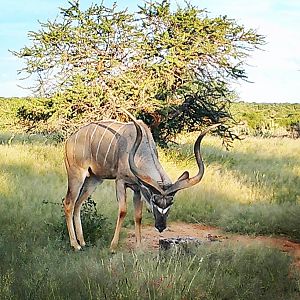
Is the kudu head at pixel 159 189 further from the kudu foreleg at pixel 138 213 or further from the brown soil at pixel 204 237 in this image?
the brown soil at pixel 204 237

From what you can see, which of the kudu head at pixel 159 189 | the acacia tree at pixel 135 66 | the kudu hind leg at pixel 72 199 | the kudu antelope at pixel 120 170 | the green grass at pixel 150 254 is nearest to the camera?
the green grass at pixel 150 254

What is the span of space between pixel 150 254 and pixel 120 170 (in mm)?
1399

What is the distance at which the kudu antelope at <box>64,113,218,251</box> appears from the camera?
717cm

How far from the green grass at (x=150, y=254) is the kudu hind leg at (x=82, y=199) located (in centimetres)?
29

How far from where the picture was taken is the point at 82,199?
8.62 metres

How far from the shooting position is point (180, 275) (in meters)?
5.84

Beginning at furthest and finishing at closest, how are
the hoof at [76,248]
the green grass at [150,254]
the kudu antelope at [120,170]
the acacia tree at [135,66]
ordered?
the acacia tree at [135,66]
the hoof at [76,248]
the kudu antelope at [120,170]
the green grass at [150,254]

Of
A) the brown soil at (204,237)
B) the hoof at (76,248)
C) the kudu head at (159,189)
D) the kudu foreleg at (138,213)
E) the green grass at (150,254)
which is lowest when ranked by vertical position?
the brown soil at (204,237)

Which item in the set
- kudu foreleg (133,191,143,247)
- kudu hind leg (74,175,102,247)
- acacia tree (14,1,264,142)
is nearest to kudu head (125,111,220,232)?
kudu foreleg (133,191,143,247)

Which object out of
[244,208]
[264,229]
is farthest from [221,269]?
[244,208]

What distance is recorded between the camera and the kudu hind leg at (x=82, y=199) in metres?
8.46

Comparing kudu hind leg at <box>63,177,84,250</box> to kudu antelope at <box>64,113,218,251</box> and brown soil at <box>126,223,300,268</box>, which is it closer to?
kudu antelope at <box>64,113,218,251</box>

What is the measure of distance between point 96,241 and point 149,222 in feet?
6.93

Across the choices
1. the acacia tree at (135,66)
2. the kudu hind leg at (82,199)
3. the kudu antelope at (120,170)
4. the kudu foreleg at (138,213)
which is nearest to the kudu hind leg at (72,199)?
the kudu antelope at (120,170)
